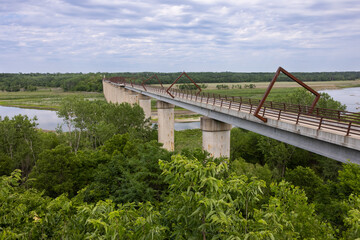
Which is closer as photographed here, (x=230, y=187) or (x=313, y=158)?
(x=230, y=187)

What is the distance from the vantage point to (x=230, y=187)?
6402 mm

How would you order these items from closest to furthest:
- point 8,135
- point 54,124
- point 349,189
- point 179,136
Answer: point 349,189
point 8,135
point 179,136
point 54,124

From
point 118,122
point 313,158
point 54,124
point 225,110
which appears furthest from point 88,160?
point 54,124

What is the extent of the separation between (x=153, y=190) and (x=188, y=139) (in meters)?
45.2

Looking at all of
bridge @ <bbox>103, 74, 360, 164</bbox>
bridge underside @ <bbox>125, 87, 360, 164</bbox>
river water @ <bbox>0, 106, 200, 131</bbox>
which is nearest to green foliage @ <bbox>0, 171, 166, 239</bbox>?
bridge @ <bbox>103, 74, 360, 164</bbox>

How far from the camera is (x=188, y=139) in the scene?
205ft

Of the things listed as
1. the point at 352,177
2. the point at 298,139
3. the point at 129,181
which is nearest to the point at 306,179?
the point at 352,177

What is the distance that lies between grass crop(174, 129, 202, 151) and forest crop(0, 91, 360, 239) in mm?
1577

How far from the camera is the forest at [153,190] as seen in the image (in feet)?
19.5

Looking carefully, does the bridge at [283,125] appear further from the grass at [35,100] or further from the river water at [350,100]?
the grass at [35,100]

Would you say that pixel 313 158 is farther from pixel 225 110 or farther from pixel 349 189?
pixel 225 110

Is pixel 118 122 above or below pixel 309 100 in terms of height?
below

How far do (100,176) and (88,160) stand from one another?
443 centimetres

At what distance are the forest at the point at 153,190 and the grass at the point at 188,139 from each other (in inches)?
62.1
